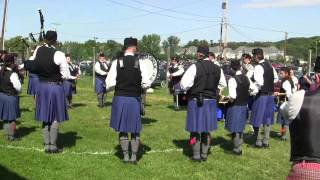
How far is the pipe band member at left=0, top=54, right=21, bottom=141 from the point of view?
31.2 ft

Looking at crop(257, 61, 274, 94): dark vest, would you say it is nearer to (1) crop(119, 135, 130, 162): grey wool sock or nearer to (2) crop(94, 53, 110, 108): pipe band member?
(1) crop(119, 135, 130, 162): grey wool sock

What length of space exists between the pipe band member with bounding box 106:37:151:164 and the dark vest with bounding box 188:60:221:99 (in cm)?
89

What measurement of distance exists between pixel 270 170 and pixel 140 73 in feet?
8.95

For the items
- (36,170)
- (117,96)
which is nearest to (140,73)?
(117,96)

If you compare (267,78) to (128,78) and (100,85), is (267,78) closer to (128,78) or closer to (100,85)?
(128,78)

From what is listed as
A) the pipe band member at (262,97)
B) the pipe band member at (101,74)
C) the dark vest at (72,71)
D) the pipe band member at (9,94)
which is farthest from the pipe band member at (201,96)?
the pipe band member at (101,74)

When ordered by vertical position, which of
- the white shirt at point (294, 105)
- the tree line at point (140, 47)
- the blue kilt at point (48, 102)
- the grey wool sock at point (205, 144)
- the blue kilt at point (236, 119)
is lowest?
the grey wool sock at point (205, 144)

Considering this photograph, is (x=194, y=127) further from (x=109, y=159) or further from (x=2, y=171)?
(x=2, y=171)

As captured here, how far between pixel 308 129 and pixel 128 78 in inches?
169

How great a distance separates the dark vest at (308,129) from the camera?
411 centimetres

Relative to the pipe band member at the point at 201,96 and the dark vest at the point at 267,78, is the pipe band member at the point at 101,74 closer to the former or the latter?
the dark vest at the point at 267,78

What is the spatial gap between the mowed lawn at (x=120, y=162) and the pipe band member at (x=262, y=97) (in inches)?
17.1

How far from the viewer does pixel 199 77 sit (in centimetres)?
850

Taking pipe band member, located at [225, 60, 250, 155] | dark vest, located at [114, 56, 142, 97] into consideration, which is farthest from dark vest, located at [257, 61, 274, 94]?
dark vest, located at [114, 56, 142, 97]
